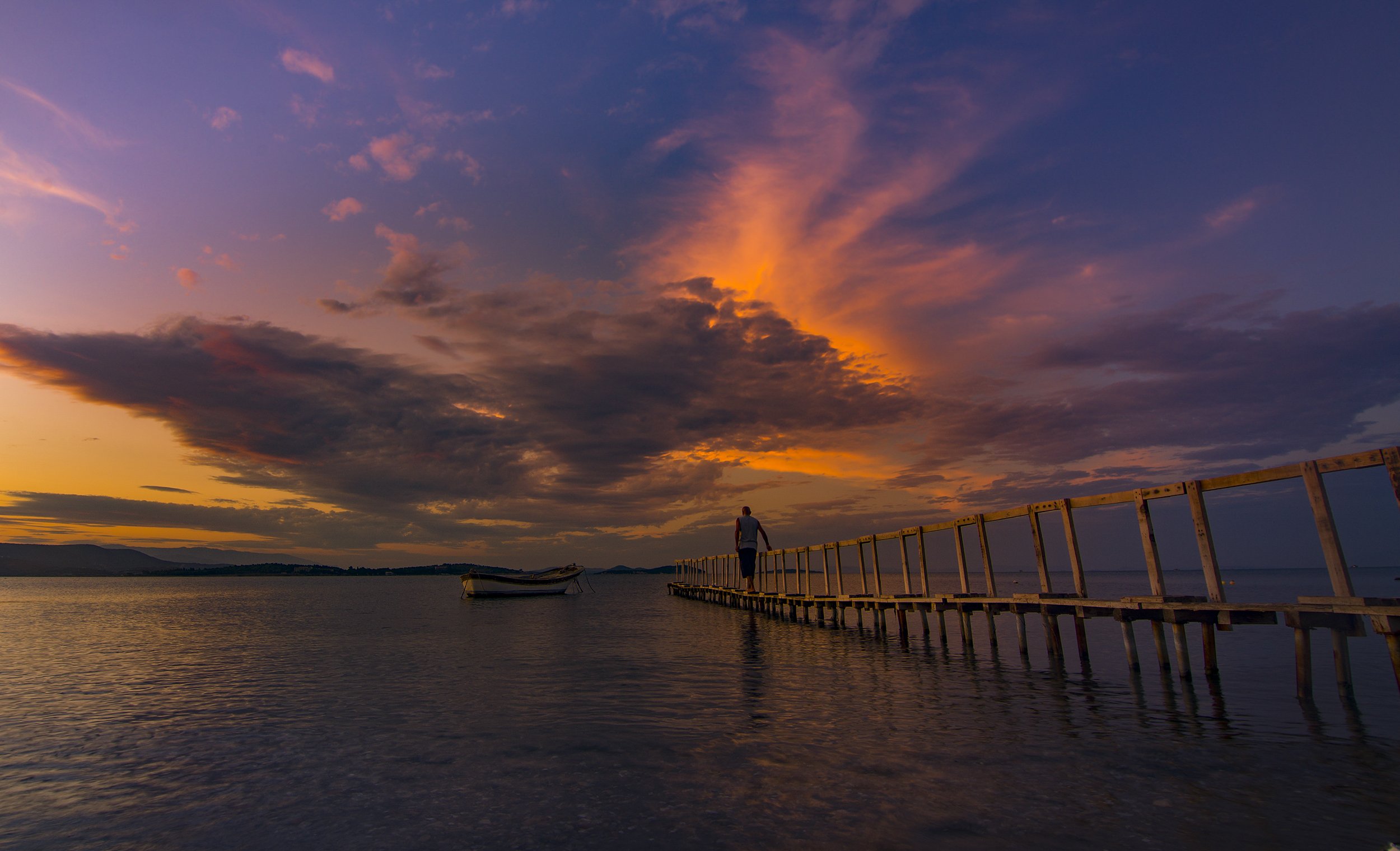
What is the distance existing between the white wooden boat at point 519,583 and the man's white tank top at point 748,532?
41.5 meters

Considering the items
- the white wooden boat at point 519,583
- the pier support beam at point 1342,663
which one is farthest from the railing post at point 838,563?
the white wooden boat at point 519,583

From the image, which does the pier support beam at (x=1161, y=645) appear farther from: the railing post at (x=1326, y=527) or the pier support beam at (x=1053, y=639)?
the railing post at (x=1326, y=527)

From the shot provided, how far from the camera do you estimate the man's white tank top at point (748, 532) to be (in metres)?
29.7

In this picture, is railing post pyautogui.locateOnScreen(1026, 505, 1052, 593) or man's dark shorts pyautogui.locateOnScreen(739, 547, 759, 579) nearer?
railing post pyautogui.locateOnScreen(1026, 505, 1052, 593)

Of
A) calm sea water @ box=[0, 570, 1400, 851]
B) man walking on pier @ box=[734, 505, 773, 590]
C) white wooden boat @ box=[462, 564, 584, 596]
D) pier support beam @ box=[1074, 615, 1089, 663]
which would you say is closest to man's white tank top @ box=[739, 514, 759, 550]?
man walking on pier @ box=[734, 505, 773, 590]

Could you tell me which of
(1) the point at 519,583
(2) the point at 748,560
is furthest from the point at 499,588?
(2) the point at 748,560

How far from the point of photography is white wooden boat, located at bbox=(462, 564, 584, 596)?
65.6 meters

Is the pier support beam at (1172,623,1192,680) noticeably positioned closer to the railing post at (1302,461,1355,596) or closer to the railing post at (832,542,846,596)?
the railing post at (1302,461,1355,596)

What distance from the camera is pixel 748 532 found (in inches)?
1180

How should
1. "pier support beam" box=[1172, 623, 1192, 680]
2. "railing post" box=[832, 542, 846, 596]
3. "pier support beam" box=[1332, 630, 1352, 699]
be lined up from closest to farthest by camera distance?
"pier support beam" box=[1332, 630, 1352, 699] → "pier support beam" box=[1172, 623, 1192, 680] → "railing post" box=[832, 542, 846, 596]

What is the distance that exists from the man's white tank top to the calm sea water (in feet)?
35.6

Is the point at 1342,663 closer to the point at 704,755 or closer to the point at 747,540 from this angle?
the point at 704,755

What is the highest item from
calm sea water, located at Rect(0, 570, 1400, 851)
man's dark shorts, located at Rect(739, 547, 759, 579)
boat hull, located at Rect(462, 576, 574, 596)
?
man's dark shorts, located at Rect(739, 547, 759, 579)

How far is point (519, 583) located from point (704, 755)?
202 feet
